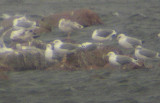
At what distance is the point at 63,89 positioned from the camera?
664 cm

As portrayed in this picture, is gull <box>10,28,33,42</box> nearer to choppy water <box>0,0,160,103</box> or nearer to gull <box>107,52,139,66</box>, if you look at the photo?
choppy water <box>0,0,160,103</box>

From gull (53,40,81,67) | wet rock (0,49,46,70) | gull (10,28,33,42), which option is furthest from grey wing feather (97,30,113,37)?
wet rock (0,49,46,70)

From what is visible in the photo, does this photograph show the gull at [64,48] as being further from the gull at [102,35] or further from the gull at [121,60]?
the gull at [102,35]

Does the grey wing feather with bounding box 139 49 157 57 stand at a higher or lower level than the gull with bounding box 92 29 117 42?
lower

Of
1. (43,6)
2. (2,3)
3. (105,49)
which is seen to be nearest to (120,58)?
(105,49)

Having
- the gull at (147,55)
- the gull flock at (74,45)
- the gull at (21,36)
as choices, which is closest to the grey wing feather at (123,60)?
the gull flock at (74,45)

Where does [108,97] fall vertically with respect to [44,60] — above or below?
below

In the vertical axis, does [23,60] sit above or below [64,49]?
below

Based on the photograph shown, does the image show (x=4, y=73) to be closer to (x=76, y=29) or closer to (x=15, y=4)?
(x=76, y=29)

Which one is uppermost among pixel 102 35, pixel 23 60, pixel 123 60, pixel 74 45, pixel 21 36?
pixel 21 36

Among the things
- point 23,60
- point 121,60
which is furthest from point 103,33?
point 23,60

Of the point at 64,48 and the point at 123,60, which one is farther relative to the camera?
the point at 64,48

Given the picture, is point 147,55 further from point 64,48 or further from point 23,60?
point 23,60

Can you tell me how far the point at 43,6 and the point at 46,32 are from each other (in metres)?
6.48
